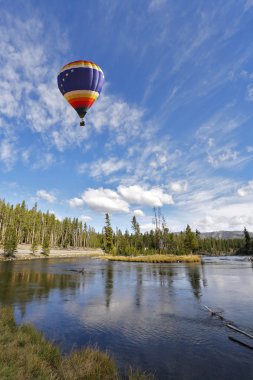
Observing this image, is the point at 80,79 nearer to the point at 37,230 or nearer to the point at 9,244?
the point at 9,244

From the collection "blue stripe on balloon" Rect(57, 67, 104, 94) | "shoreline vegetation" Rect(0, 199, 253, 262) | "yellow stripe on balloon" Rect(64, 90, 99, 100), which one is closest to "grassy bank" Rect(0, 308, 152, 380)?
"yellow stripe on balloon" Rect(64, 90, 99, 100)

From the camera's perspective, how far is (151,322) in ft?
50.0

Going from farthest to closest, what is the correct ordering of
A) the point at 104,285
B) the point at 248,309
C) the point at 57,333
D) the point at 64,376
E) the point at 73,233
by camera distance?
the point at 73,233 → the point at 104,285 → the point at 248,309 → the point at 57,333 → the point at 64,376

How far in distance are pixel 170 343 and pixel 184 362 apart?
2.00 meters

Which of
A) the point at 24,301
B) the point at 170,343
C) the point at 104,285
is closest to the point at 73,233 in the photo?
the point at 104,285

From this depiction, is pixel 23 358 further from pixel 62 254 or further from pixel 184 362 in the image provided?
pixel 62 254

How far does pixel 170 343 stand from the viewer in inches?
477

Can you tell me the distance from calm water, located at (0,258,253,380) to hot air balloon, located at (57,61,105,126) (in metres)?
16.5

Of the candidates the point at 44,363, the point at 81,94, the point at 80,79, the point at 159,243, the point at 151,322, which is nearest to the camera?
the point at 44,363

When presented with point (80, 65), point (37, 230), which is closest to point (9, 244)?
point (37, 230)

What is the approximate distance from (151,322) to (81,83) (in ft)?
61.8

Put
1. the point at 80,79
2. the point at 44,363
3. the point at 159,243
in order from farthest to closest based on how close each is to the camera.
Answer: the point at 159,243
the point at 80,79
the point at 44,363

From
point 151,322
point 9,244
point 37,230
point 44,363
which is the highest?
point 37,230

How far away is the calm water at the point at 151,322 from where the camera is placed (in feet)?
33.3
